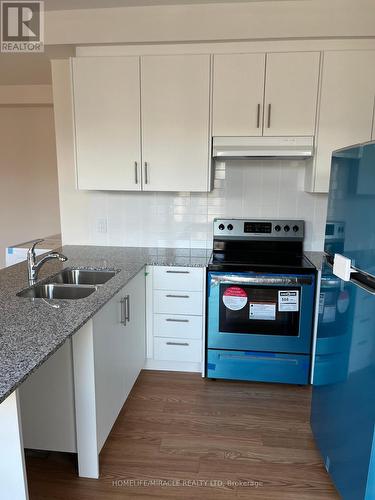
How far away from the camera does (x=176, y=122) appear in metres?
2.61

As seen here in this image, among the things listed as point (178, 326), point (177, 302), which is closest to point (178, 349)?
point (178, 326)

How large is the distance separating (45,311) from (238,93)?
6.31 feet

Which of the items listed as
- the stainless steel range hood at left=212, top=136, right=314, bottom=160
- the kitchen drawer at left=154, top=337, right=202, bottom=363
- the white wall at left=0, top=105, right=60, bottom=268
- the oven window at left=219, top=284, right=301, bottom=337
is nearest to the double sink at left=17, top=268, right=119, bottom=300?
the kitchen drawer at left=154, top=337, right=202, bottom=363

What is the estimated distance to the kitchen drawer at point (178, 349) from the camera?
8.74ft

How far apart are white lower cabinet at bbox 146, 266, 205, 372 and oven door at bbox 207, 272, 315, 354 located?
0.12 meters

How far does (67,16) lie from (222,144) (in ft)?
4.64

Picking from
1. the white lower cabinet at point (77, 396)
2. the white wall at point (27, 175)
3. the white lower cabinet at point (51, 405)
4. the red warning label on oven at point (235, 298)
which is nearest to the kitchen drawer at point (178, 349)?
the red warning label on oven at point (235, 298)

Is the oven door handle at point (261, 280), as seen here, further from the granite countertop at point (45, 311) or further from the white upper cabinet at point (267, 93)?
the white upper cabinet at point (267, 93)

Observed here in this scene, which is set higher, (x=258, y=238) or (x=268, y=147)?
(x=268, y=147)

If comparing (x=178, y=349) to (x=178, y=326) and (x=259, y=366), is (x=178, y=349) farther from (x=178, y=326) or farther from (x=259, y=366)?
(x=259, y=366)

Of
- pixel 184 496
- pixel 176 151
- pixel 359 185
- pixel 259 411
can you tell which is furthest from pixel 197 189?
pixel 184 496

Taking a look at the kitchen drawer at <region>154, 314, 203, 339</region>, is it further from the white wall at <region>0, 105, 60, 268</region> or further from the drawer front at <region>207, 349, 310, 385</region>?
the white wall at <region>0, 105, 60, 268</region>

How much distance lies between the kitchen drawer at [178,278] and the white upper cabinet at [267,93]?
1046 mm

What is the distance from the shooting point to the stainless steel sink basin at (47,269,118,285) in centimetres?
236
